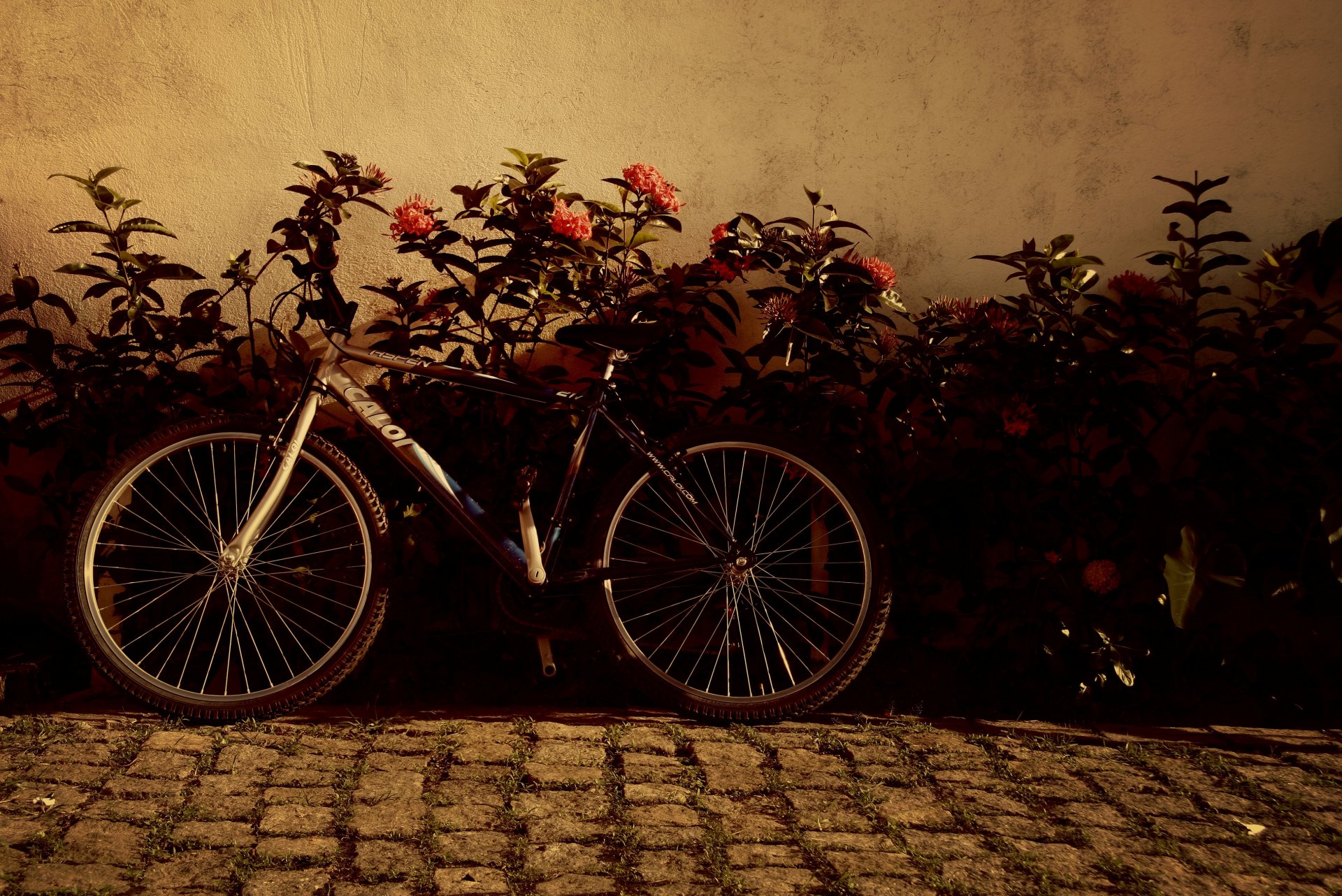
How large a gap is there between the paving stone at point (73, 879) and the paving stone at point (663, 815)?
116 cm

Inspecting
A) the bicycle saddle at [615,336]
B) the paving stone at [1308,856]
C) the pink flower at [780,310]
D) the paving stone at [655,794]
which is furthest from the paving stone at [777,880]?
the pink flower at [780,310]

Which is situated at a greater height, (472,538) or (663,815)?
(472,538)

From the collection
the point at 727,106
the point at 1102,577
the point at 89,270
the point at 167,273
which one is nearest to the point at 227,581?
the point at 167,273

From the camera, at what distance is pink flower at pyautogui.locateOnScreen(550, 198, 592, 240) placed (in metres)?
3.33

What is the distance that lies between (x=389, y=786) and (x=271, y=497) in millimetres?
917

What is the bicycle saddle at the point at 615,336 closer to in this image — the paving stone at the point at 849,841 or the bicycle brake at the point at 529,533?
the bicycle brake at the point at 529,533

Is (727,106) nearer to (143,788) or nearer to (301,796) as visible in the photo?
(301,796)

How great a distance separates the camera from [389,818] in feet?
8.65

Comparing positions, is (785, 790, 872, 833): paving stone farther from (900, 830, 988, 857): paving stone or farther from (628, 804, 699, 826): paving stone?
(628, 804, 699, 826): paving stone

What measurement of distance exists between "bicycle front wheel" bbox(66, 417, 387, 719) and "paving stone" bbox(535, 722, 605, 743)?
61 cm

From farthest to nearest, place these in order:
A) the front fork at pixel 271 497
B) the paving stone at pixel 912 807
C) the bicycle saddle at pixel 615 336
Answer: the bicycle saddle at pixel 615 336
the front fork at pixel 271 497
the paving stone at pixel 912 807

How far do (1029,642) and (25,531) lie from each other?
3665mm

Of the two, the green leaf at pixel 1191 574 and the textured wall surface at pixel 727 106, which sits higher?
the textured wall surface at pixel 727 106

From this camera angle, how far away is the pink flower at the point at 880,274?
3.51 meters
